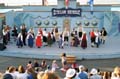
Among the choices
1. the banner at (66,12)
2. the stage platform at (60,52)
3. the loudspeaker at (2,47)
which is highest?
the banner at (66,12)

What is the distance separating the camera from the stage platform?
20234 mm

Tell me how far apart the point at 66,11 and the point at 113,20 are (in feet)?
11.9

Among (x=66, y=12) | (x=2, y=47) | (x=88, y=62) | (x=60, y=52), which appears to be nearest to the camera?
(x=88, y=62)

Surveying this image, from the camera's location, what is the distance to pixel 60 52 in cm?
2084

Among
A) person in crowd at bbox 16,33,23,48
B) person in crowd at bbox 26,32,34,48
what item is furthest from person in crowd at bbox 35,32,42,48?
person in crowd at bbox 16,33,23,48

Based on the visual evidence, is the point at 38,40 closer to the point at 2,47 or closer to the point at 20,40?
the point at 20,40

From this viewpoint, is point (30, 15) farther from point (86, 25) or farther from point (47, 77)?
point (47, 77)

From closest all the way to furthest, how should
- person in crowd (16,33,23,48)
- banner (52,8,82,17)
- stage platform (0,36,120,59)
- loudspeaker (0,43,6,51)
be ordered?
1. stage platform (0,36,120,59)
2. loudspeaker (0,43,6,51)
3. person in crowd (16,33,23,48)
4. banner (52,8,82,17)

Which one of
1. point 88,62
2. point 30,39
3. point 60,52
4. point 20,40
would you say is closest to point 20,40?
point 20,40

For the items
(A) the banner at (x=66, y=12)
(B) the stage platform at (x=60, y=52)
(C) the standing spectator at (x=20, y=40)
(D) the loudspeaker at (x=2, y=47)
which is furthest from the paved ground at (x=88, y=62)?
(A) the banner at (x=66, y=12)

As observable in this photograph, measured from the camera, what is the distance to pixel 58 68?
58.0 feet

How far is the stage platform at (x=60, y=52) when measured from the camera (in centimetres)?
2023

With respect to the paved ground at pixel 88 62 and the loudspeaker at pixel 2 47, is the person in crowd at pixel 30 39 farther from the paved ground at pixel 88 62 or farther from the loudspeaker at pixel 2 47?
the paved ground at pixel 88 62

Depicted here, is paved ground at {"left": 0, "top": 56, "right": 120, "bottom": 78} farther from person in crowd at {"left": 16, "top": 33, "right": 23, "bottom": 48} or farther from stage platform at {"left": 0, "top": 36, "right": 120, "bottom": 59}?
person in crowd at {"left": 16, "top": 33, "right": 23, "bottom": 48}
